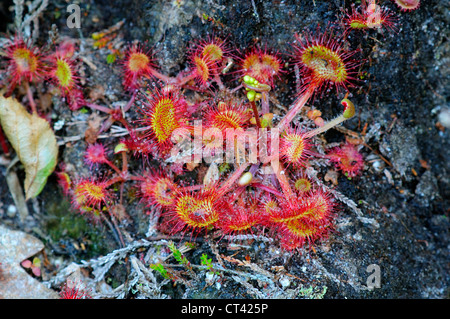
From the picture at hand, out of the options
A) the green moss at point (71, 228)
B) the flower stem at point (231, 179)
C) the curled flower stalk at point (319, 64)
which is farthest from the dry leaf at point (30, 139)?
the curled flower stalk at point (319, 64)

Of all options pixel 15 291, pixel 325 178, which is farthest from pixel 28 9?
pixel 325 178

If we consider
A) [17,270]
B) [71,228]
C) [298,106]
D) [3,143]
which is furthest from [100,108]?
[298,106]

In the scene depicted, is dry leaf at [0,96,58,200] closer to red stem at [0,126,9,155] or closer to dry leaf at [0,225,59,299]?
red stem at [0,126,9,155]

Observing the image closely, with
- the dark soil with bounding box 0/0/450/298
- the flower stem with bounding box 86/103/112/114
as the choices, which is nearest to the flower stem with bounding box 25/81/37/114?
the dark soil with bounding box 0/0/450/298

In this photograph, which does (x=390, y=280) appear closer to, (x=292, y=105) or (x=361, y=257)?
(x=361, y=257)

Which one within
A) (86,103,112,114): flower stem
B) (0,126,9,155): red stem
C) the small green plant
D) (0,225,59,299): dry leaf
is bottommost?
(0,225,59,299): dry leaf

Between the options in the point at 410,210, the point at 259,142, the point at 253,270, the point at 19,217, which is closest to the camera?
the point at 253,270

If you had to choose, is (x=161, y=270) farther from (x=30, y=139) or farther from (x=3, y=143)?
(x=3, y=143)
